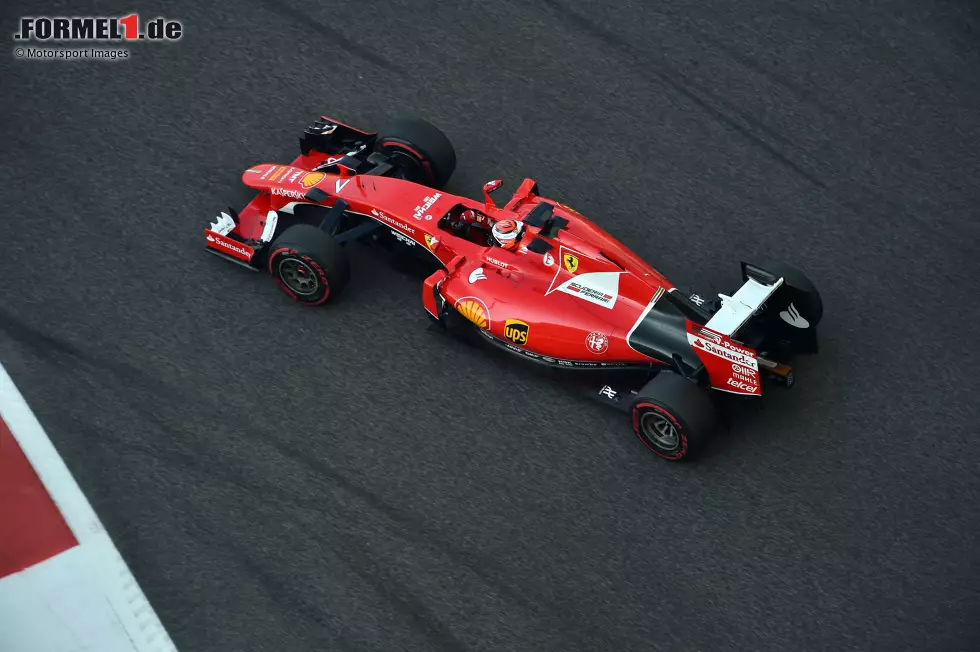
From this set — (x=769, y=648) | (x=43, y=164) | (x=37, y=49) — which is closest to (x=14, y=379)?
(x=43, y=164)

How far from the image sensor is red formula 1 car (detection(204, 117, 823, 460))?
7.59 m

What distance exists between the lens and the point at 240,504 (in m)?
7.45

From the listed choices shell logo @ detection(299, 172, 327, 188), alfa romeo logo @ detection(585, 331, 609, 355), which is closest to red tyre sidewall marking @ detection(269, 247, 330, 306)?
shell logo @ detection(299, 172, 327, 188)

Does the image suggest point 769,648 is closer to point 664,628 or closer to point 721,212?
point 664,628

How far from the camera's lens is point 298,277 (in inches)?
333

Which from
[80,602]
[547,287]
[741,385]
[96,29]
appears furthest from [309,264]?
[96,29]

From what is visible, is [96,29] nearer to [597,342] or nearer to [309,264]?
[309,264]

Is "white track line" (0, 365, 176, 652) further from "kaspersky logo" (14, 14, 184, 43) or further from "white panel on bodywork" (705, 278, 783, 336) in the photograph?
"kaspersky logo" (14, 14, 184, 43)

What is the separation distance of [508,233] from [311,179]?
6.33 feet

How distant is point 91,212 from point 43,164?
2.62 feet

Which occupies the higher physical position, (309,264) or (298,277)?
(309,264)

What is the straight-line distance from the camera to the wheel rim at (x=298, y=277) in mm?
8344

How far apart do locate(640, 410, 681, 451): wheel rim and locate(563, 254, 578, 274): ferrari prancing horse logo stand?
123 centimetres

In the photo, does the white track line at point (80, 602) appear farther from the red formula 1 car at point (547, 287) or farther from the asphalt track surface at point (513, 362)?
the red formula 1 car at point (547, 287)
